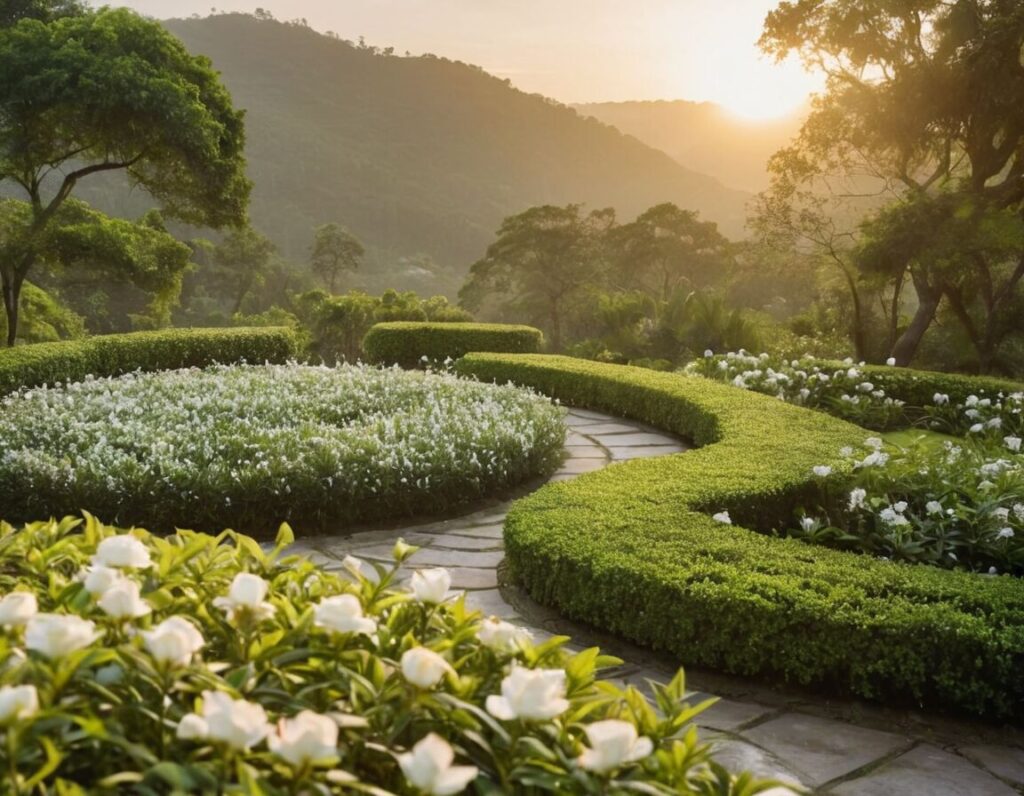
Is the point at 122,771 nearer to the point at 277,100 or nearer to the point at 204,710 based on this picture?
the point at 204,710

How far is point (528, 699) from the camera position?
54.4 inches

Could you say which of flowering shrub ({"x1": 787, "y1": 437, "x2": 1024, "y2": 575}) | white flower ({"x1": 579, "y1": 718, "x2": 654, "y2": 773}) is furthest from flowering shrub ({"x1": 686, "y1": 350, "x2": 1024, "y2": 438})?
white flower ({"x1": 579, "y1": 718, "x2": 654, "y2": 773})

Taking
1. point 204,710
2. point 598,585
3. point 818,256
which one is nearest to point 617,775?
point 204,710

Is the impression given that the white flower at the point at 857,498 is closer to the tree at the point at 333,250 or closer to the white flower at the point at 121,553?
the white flower at the point at 121,553

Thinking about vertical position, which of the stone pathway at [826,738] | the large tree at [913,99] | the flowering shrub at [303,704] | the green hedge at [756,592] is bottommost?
the stone pathway at [826,738]

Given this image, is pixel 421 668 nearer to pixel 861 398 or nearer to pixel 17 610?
pixel 17 610

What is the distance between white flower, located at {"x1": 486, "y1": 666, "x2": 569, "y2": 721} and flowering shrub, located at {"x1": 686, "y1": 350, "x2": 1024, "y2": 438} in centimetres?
784

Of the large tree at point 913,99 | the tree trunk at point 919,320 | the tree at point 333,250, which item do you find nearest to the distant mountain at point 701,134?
the tree at point 333,250

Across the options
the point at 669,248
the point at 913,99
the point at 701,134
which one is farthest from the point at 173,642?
the point at 701,134

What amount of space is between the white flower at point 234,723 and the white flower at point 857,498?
4.41m

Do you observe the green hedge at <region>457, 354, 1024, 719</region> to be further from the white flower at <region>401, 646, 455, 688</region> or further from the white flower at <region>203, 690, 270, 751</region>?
the white flower at <region>203, 690, 270, 751</region>

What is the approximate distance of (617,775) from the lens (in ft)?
4.76

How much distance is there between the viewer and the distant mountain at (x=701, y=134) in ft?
210

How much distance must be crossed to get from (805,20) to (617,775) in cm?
1887
